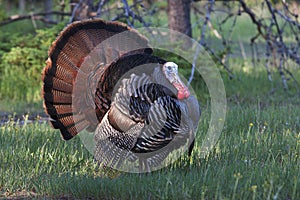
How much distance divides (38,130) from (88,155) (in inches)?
39.7

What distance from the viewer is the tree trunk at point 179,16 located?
975 cm

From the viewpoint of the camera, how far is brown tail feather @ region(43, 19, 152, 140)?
5438 millimetres

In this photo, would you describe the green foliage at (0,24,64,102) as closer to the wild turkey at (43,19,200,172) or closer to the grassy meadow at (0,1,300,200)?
the grassy meadow at (0,1,300,200)

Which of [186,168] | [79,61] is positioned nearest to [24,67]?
[79,61]

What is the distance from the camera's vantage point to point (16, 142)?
6.06 m

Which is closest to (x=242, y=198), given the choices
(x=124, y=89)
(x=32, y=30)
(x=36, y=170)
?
(x=124, y=89)

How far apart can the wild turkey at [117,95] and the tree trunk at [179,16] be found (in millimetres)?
4301

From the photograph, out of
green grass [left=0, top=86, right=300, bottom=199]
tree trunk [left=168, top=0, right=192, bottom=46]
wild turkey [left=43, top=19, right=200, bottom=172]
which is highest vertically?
tree trunk [left=168, top=0, right=192, bottom=46]

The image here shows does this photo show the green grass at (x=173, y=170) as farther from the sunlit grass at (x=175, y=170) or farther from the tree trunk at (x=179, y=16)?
the tree trunk at (x=179, y=16)

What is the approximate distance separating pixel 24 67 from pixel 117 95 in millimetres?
5624

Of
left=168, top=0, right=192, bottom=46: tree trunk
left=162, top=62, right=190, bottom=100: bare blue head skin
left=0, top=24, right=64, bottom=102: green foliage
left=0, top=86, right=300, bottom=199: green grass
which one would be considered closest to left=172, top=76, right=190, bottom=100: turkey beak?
left=162, top=62, right=190, bottom=100: bare blue head skin

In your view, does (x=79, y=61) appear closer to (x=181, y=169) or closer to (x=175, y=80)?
(x=175, y=80)

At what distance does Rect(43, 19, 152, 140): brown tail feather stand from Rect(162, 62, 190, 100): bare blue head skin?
634 mm

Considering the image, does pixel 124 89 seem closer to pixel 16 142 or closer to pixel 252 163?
pixel 252 163
